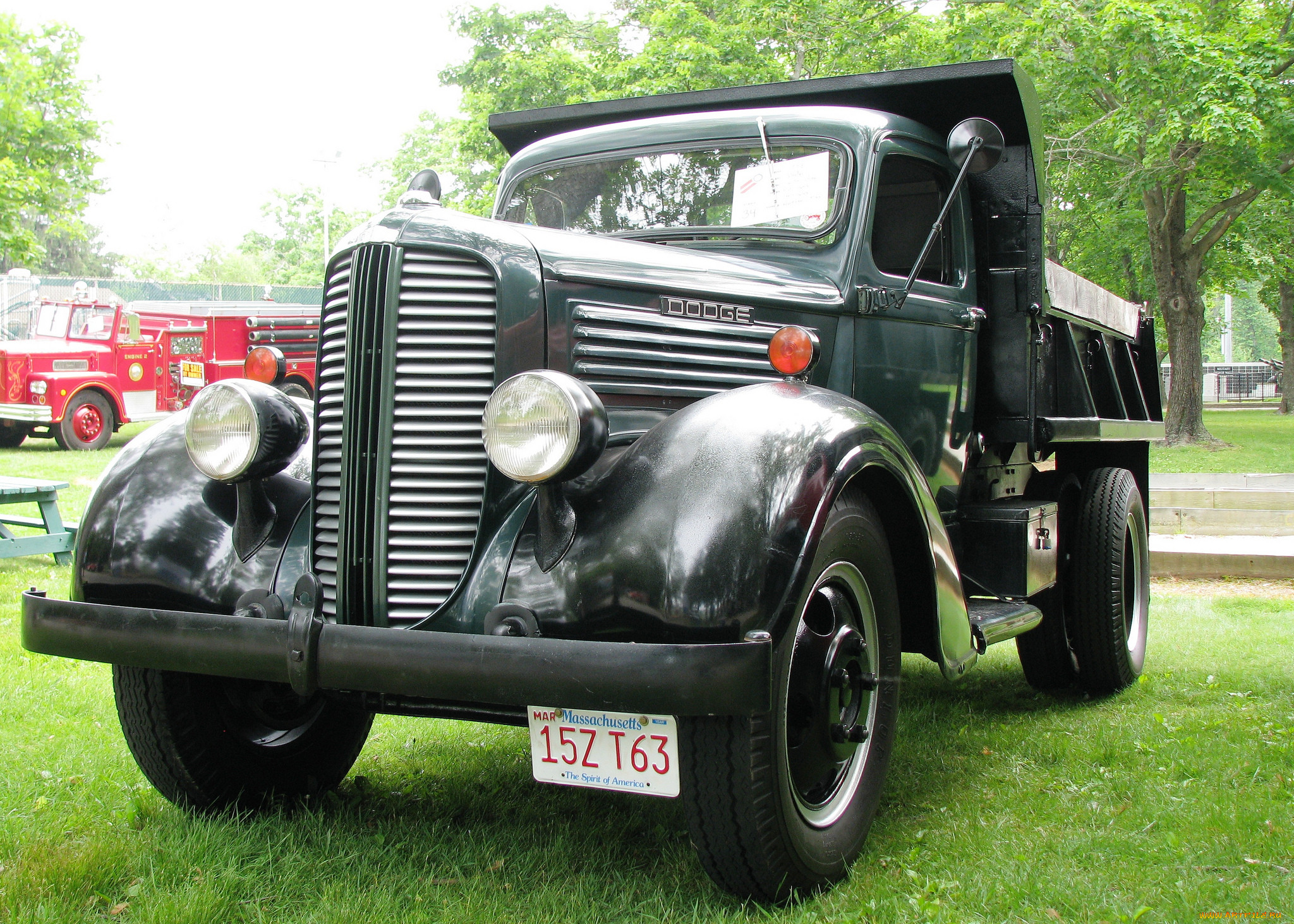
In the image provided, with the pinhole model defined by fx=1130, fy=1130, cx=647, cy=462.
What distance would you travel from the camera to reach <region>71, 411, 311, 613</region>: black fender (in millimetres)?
2881

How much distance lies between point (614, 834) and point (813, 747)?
718mm

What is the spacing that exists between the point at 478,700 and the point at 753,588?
62cm

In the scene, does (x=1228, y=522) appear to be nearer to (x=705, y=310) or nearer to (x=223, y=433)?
(x=705, y=310)

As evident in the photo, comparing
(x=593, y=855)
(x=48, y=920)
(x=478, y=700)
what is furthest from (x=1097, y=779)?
(x=48, y=920)

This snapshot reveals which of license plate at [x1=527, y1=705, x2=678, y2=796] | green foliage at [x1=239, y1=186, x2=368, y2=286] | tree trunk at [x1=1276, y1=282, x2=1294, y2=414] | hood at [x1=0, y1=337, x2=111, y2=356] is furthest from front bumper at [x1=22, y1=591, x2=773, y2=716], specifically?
green foliage at [x1=239, y1=186, x2=368, y2=286]

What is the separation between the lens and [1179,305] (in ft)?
63.1

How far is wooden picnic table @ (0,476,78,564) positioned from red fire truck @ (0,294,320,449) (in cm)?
778

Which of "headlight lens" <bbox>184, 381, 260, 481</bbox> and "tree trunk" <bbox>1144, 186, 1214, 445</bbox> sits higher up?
"tree trunk" <bbox>1144, 186, 1214, 445</bbox>

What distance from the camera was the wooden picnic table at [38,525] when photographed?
7.23m

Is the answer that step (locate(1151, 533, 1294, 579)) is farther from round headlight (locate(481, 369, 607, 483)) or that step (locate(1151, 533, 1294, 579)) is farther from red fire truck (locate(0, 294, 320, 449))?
red fire truck (locate(0, 294, 320, 449))

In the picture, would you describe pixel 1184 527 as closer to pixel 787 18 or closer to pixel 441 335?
pixel 441 335

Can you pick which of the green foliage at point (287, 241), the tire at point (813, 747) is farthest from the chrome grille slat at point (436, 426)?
the green foliage at point (287, 241)

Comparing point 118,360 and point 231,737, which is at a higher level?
point 118,360

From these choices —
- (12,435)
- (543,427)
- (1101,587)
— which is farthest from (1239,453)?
(12,435)
